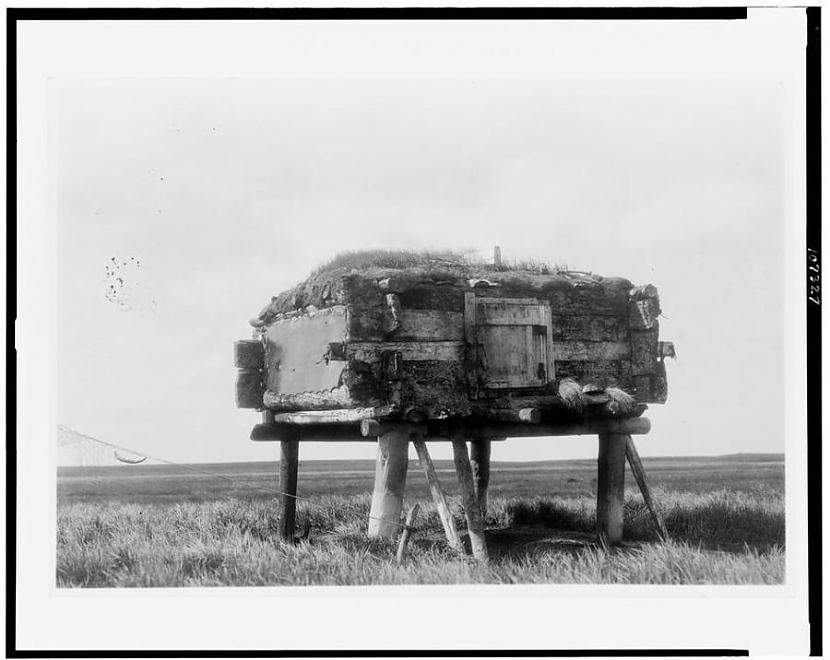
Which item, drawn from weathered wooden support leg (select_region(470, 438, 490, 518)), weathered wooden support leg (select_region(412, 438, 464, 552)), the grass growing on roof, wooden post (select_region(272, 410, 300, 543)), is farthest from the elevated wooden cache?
weathered wooden support leg (select_region(470, 438, 490, 518))

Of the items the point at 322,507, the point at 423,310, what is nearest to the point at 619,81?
the point at 423,310

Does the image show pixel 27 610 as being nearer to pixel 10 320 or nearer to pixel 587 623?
pixel 10 320

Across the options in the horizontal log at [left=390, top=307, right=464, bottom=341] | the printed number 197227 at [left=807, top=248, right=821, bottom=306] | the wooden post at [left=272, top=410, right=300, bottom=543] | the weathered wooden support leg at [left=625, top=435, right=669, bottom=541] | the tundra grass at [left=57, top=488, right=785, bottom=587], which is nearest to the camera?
the printed number 197227 at [left=807, top=248, right=821, bottom=306]

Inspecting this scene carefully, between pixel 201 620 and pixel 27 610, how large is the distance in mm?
1528

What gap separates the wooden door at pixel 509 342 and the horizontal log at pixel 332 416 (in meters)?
1.23

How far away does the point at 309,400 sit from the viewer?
41.8 feet

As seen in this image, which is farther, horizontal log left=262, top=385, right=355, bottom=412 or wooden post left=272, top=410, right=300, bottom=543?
wooden post left=272, top=410, right=300, bottom=543

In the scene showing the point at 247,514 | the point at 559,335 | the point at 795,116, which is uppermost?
the point at 795,116

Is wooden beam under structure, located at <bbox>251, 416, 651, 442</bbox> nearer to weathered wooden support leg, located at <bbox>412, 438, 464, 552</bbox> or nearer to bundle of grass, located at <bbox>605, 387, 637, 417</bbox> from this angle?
weathered wooden support leg, located at <bbox>412, 438, 464, 552</bbox>

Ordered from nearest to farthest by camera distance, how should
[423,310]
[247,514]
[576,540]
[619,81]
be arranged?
[619,81] < [423,310] < [576,540] < [247,514]

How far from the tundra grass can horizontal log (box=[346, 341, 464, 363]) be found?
7.11ft

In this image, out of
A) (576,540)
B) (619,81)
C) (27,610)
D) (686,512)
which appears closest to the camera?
(27,610)

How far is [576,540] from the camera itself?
12992 mm

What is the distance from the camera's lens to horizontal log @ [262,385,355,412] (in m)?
11.9
